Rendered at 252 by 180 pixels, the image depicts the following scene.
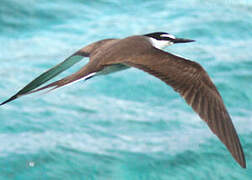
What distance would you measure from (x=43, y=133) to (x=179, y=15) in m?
4.49

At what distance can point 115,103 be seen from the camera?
6.50 metres

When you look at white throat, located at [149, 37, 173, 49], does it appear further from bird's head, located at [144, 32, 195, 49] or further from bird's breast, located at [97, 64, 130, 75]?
bird's breast, located at [97, 64, 130, 75]

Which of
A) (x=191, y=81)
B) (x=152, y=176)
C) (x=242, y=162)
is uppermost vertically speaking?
(x=191, y=81)

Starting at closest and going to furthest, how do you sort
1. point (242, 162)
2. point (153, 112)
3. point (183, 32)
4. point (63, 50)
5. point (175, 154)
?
point (242, 162)
point (175, 154)
point (153, 112)
point (63, 50)
point (183, 32)

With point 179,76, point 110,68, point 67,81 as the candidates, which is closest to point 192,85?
point 179,76

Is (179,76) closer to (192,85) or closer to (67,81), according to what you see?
(192,85)

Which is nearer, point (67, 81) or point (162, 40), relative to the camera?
point (67, 81)

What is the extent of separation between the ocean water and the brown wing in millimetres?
1591

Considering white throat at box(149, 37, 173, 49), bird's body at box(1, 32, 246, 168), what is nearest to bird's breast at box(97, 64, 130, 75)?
bird's body at box(1, 32, 246, 168)

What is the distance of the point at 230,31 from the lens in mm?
8781

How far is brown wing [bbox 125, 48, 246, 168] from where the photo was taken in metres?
3.62

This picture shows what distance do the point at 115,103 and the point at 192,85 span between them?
275cm

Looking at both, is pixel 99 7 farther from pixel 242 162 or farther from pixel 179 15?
pixel 242 162

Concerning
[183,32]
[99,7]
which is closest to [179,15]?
[183,32]
